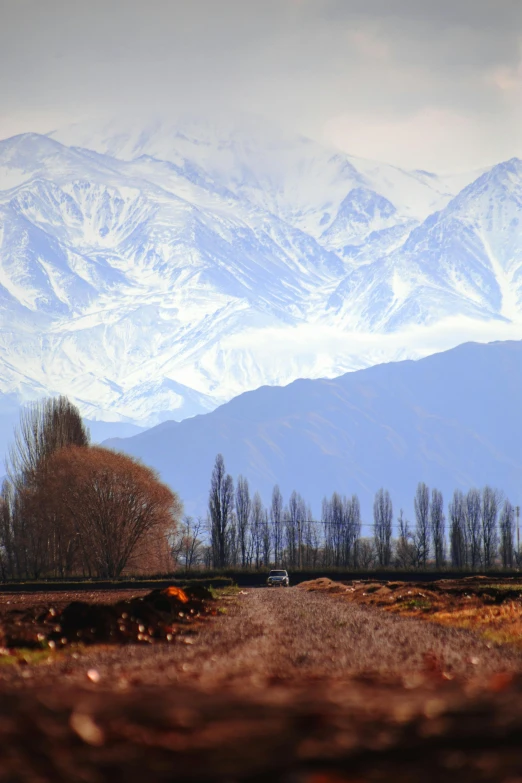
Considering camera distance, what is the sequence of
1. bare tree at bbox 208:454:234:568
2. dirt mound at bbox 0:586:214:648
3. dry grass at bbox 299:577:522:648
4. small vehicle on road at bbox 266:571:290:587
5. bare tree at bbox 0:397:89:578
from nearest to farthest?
dirt mound at bbox 0:586:214:648 < dry grass at bbox 299:577:522:648 < small vehicle on road at bbox 266:571:290:587 < bare tree at bbox 0:397:89:578 < bare tree at bbox 208:454:234:568

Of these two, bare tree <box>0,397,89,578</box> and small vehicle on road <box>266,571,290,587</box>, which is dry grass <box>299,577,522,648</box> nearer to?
small vehicle on road <box>266,571,290,587</box>

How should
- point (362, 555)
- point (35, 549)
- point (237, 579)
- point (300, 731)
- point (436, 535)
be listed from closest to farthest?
1. point (300, 731)
2. point (237, 579)
3. point (35, 549)
4. point (436, 535)
5. point (362, 555)

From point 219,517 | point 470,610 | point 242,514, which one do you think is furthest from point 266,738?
point 242,514

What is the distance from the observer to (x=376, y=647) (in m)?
17.9

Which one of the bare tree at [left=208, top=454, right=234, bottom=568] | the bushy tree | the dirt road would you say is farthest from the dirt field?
the bare tree at [left=208, top=454, right=234, bottom=568]

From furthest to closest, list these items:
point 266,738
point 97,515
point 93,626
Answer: point 97,515 < point 93,626 < point 266,738

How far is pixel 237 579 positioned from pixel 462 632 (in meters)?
70.7

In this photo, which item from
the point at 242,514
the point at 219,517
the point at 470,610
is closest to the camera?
the point at 470,610

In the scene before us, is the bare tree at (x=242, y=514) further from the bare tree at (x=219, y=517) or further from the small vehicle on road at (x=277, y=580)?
the small vehicle on road at (x=277, y=580)

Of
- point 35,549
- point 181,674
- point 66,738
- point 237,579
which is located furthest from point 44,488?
point 66,738

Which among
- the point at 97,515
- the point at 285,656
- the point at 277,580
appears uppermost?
the point at 97,515

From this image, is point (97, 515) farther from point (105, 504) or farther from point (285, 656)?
point (285, 656)

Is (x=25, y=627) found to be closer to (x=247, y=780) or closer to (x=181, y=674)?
(x=181, y=674)

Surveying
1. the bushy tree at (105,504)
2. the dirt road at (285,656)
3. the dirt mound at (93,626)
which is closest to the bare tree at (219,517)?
the bushy tree at (105,504)
